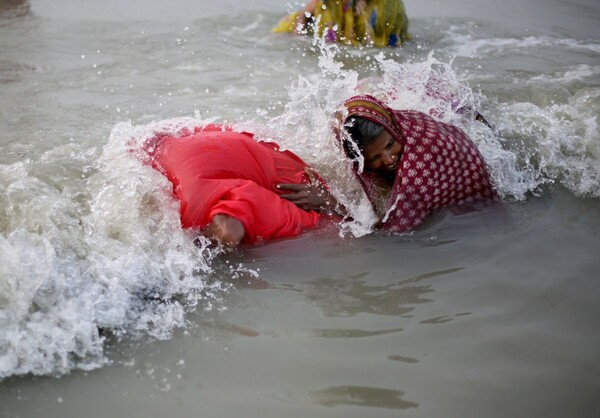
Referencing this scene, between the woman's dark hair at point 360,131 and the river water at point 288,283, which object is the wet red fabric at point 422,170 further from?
the river water at point 288,283

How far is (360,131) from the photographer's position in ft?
12.0

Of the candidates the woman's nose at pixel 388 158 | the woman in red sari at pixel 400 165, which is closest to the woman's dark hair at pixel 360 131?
the woman in red sari at pixel 400 165

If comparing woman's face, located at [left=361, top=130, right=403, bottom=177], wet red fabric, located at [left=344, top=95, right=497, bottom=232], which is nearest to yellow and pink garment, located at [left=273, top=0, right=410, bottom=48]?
wet red fabric, located at [left=344, top=95, right=497, bottom=232]

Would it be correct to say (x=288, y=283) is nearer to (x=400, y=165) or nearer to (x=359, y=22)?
(x=400, y=165)

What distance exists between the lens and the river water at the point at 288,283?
7.43ft

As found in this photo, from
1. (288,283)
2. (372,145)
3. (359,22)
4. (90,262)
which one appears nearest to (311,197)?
(372,145)

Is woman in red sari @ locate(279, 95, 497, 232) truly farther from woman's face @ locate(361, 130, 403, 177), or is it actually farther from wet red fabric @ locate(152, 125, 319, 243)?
wet red fabric @ locate(152, 125, 319, 243)

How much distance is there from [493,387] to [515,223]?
160 cm

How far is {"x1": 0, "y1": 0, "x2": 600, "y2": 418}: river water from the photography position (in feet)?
7.43

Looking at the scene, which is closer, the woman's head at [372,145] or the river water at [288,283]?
the river water at [288,283]

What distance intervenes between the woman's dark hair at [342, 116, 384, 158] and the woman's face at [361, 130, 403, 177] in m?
0.03

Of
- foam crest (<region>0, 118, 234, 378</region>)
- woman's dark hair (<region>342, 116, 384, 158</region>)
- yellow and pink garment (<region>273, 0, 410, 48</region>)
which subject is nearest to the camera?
foam crest (<region>0, 118, 234, 378</region>)

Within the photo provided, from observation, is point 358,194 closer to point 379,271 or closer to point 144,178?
point 379,271

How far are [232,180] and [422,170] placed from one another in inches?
46.0
